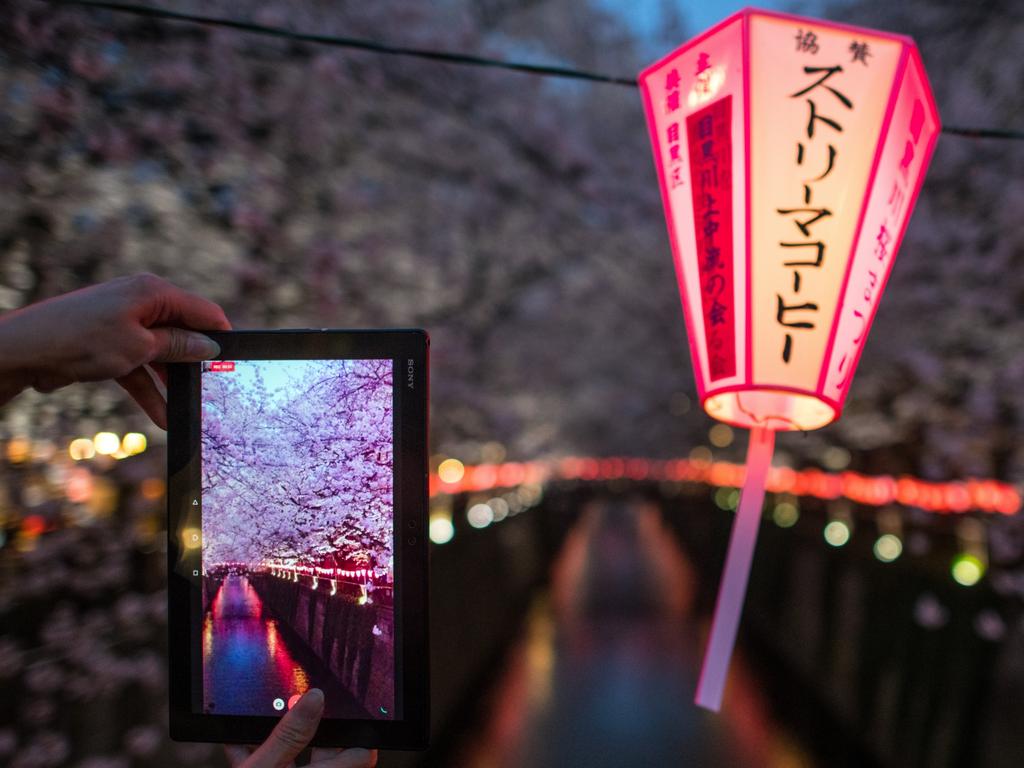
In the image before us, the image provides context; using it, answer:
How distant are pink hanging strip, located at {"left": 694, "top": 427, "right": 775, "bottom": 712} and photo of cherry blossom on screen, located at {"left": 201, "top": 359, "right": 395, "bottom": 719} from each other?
135 centimetres

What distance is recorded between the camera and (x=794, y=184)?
91.5 inches

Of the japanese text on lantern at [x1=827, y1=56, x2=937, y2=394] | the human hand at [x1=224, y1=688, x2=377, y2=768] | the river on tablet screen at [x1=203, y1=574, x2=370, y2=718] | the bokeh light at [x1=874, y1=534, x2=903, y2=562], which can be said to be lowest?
the bokeh light at [x1=874, y1=534, x2=903, y2=562]

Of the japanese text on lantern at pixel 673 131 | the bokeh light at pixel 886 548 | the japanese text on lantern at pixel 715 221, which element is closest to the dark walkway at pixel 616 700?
the bokeh light at pixel 886 548

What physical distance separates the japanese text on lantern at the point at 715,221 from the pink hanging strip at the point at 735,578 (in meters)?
0.32

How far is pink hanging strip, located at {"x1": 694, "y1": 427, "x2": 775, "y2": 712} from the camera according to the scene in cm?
240

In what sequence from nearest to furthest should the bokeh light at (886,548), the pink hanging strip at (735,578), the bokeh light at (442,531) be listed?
the pink hanging strip at (735,578)
the bokeh light at (886,548)
the bokeh light at (442,531)

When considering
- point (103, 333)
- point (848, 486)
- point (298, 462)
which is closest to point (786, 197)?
point (298, 462)

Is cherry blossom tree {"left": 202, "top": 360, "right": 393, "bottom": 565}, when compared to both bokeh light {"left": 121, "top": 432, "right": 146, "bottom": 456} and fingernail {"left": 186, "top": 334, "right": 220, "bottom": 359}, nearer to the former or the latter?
fingernail {"left": 186, "top": 334, "right": 220, "bottom": 359}

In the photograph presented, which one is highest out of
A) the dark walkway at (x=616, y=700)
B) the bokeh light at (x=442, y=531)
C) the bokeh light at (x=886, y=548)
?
the bokeh light at (x=442, y=531)

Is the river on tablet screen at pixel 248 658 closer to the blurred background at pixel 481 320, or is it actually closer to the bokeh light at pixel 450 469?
the blurred background at pixel 481 320

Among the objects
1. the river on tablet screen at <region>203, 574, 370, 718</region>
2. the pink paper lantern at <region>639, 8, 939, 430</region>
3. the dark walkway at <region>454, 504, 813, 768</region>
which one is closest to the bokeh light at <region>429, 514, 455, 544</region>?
the dark walkway at <region>454, 504, 813, 768</region>

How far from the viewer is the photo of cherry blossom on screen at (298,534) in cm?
139

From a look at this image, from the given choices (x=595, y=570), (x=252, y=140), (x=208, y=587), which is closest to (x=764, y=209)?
(x=208, y=587)

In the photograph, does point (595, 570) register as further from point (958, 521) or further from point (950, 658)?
point (950, 658)
